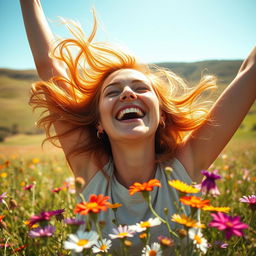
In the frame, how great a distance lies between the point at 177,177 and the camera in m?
2.20

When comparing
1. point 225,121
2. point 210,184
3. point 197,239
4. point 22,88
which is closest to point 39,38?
point 225,121

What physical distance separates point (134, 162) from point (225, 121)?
796 mm

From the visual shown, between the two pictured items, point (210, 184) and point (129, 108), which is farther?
point (129, 108)

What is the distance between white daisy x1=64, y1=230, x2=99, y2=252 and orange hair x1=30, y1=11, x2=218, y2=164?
127 cm

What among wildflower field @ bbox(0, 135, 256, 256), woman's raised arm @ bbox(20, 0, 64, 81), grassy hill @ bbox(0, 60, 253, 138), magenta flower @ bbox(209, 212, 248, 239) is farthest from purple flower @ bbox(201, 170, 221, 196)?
grassy hill @ bbox(0, 60, 253, 138)

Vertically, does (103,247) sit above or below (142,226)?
below

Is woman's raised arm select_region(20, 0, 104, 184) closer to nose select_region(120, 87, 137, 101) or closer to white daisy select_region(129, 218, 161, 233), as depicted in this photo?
nose select_region(120, 87, 137, 101)

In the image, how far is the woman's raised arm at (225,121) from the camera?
7.29ft

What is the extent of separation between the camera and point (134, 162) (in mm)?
2201

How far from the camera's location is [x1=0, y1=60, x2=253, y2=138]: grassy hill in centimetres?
5862

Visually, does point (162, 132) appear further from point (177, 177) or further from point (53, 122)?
point (53, 122)

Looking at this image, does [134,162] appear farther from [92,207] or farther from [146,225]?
[92,207]

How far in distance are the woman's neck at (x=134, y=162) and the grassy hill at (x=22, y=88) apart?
37.4 metres

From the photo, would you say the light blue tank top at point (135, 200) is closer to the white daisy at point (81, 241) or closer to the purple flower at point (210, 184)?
the purple flower at point (210, 184)
